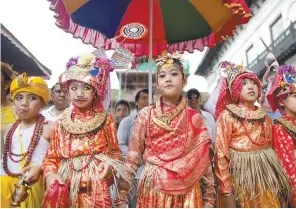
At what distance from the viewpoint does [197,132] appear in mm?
2691

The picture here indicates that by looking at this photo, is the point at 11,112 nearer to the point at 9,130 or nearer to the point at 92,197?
the point at 9,130

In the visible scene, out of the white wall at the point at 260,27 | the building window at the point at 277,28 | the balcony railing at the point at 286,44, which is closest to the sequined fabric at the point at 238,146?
the balcony railing at the point at 286,44

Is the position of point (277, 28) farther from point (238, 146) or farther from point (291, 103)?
point (238, 146)

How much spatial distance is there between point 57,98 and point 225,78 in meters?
2.19

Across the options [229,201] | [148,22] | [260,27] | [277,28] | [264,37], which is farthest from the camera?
[260,27]

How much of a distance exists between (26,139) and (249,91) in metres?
2.04

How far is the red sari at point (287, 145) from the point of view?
9.12 ft

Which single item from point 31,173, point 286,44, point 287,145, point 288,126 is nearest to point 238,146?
point 287,145

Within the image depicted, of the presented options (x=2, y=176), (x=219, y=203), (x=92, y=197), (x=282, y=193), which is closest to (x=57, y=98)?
(x=2, y=176)

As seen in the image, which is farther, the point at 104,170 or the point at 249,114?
the point at 249,114

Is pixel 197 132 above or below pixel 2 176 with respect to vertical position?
above

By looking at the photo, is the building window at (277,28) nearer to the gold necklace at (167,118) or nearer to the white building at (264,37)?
the white building at (264,37)

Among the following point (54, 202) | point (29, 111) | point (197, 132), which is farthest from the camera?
point (29, 111)

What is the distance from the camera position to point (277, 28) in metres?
15.1
